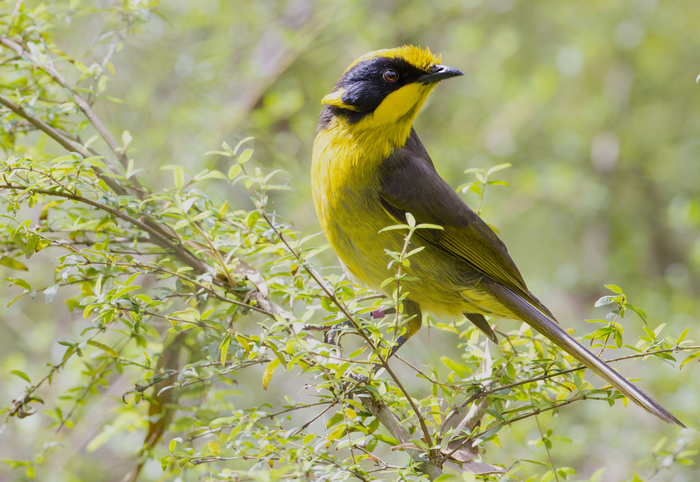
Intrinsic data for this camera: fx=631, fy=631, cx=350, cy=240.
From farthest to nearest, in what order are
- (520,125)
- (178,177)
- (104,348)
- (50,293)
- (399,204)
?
(520,125)
(399,204)
(178,177)
(104,348)
(50,293)

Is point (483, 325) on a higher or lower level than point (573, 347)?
higher

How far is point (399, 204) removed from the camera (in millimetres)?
2801

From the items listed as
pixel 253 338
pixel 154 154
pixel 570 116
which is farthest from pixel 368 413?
pixel 570 116

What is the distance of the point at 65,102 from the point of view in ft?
7.73

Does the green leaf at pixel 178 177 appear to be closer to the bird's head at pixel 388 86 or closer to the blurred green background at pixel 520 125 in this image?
the bird's head at pixel 388 86

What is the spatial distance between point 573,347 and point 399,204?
97 centimetres

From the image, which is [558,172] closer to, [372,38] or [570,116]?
[570,116]

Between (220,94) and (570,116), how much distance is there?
13.7 ft

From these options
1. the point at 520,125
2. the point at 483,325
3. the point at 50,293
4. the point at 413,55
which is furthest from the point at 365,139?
the point at 520,125

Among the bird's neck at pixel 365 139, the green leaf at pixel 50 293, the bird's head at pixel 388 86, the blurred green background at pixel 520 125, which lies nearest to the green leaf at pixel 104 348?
the green leaf at pixel 50 293

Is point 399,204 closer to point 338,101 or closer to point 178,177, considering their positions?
point 338,101

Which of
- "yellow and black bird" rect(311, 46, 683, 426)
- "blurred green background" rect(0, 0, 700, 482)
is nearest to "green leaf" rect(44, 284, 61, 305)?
"yellow and black bird" rect(311, 46, 683, 426)

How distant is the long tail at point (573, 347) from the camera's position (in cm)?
200

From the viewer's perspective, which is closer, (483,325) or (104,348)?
(104,348)
